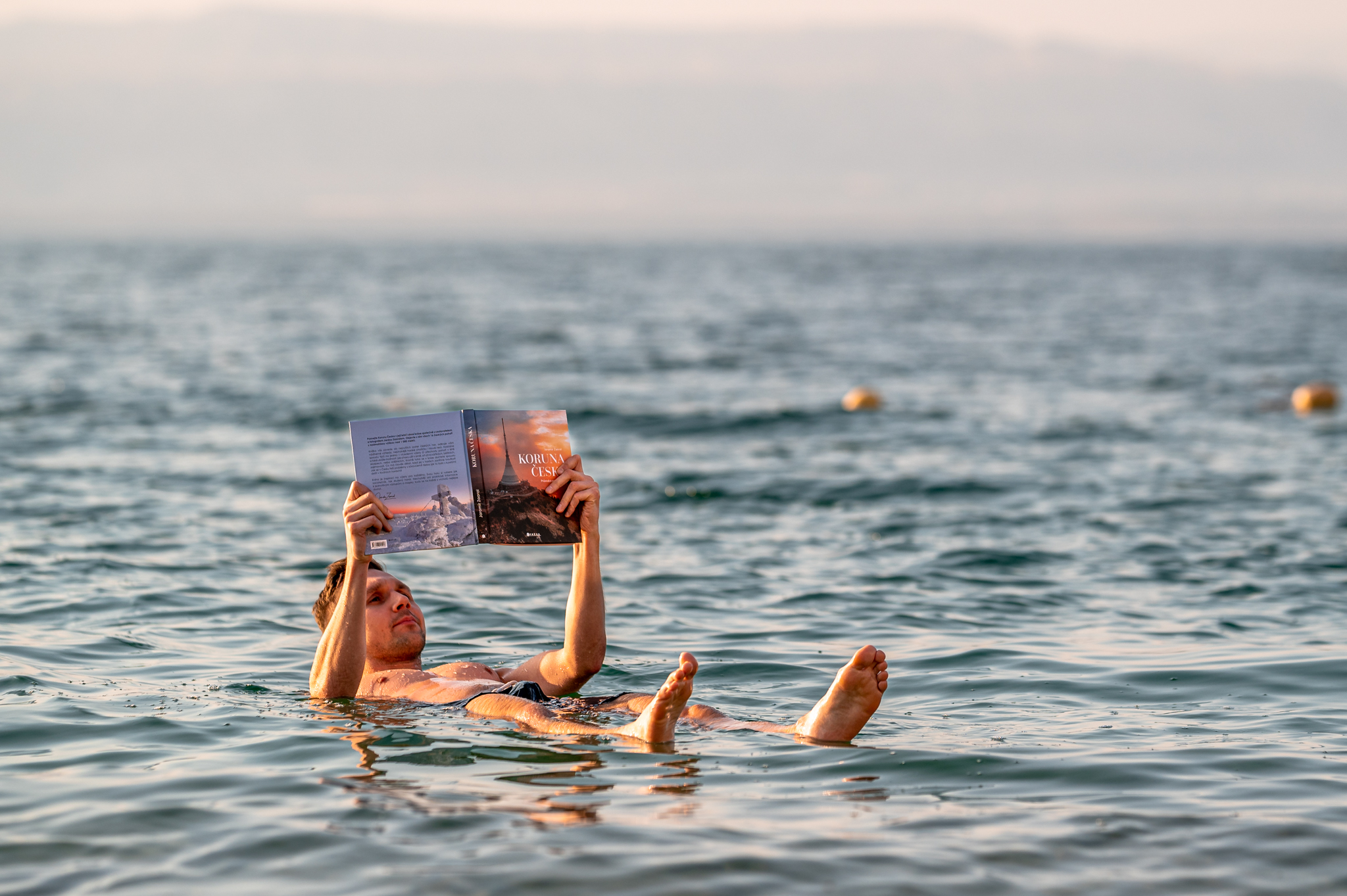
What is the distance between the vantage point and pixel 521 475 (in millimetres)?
7184

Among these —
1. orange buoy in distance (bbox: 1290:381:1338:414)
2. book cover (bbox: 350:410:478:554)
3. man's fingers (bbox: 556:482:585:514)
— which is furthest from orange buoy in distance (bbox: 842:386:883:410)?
book cover (bbox: 350:410:478:554)

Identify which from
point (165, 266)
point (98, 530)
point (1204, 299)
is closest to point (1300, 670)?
point (98, 530)

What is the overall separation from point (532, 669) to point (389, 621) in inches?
35.3

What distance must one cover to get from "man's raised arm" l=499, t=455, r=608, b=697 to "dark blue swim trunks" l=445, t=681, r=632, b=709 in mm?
92

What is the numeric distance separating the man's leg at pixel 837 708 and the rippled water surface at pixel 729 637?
0.12 m

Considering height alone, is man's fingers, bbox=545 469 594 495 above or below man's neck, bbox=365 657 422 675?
above

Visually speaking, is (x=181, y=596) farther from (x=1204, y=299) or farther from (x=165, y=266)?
(x=165, y=266)

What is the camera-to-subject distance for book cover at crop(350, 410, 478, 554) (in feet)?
23.0

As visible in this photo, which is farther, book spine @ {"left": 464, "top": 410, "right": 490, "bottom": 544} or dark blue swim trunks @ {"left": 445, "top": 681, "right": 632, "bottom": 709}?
dark blue swim trunks @ {"left": 445, "top": 681, "right": 632, "bottom": 709}

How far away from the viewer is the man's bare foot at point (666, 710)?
6.70m

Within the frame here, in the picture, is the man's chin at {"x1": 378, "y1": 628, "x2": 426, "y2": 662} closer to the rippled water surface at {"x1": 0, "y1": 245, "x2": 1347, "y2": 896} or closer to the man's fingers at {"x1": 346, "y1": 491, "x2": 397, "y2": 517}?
the rippled water surface at {"x1": 0, "y1": 245, "x2": 1347, "y2": 896}

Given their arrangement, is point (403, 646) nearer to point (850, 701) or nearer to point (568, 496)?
point (568, 496)

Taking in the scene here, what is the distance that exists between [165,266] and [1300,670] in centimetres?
10444

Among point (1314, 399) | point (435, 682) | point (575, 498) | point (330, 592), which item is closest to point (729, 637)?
point (435, 682)
